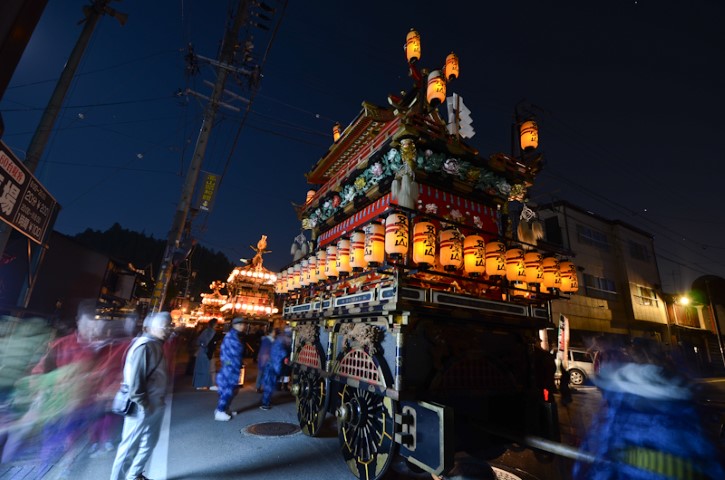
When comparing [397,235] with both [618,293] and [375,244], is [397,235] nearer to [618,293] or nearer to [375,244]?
[375,244]

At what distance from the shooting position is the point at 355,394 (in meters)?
5.97

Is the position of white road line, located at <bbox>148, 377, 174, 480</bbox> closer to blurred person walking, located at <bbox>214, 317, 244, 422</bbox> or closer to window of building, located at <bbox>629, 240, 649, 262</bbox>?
blurred person walking, located at <bbox>214, 317, 244, 422</bbox>

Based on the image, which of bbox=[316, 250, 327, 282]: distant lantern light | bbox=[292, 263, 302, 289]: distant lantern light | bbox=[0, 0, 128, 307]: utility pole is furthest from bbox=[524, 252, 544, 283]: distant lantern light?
bbox=[0, 0, 128, 307]: utility pole

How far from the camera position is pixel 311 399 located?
298 inches

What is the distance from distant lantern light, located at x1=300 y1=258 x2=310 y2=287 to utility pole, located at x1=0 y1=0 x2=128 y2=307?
641 centimetres

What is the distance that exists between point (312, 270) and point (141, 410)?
540 centimetres

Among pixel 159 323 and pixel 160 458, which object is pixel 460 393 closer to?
pixel 159 323

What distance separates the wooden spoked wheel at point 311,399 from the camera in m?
7.12

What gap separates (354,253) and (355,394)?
9.46ft

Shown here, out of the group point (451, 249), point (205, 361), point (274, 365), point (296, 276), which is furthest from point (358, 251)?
point (205, 361)

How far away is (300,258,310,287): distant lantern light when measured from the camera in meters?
9.66

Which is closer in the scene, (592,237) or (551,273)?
(551,273)

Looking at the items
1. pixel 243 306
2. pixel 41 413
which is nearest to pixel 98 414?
pixel 41 413

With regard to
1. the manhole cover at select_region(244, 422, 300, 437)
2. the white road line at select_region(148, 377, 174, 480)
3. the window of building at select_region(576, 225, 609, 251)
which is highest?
the window of building at select_region(576, 225, 609, 251)
